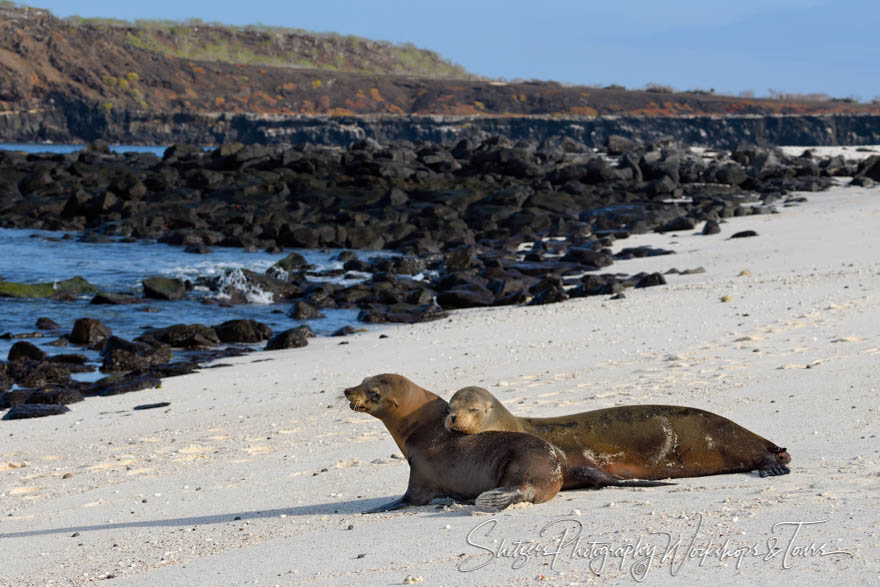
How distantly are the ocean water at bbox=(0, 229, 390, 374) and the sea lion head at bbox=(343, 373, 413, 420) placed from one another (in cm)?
947

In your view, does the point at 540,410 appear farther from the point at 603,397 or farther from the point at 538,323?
the point at 538,323

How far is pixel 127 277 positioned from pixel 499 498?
19146 millimetres

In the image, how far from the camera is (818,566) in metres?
3.63

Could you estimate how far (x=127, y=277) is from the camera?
22875 millimetres

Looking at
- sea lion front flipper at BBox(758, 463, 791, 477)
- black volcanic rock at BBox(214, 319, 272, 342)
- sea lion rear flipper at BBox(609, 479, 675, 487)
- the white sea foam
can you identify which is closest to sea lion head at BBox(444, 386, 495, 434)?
sea lion rear flipper at BBox(609, 479, 675, 487)

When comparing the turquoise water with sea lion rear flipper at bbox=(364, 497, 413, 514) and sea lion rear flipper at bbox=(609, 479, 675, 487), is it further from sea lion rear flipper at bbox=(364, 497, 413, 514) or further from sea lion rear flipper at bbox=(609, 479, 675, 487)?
sea lion rear flipper at bbox=(609, 479, 675, 487)

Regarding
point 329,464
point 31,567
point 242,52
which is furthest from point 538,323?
point 242,52

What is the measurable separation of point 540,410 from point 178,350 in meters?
8.04

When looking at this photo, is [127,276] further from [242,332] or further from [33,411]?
[33,411]

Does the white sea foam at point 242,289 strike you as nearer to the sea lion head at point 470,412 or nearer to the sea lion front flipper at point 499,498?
the sea lion head at point 470,412

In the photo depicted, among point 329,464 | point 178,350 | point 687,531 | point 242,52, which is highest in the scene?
point 242,52

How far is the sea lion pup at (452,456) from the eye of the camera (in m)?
5.34

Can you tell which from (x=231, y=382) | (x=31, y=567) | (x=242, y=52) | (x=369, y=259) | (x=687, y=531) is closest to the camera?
(x=687, y=531)

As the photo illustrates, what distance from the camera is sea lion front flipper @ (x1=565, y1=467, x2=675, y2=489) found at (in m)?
5.59
